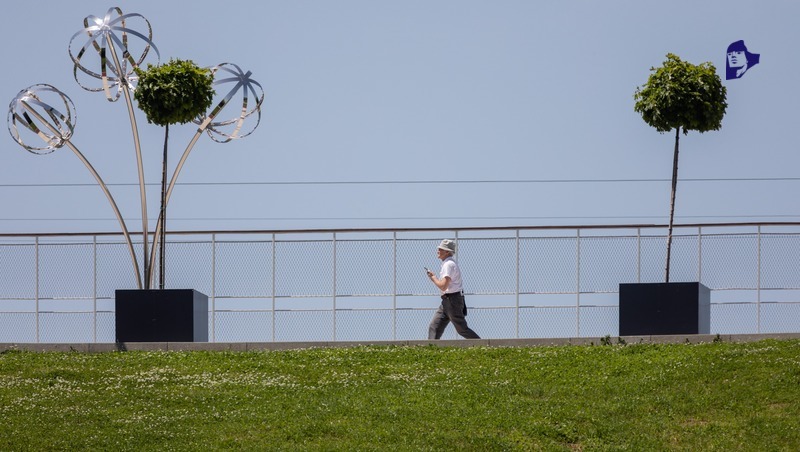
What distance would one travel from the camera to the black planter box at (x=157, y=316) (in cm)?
2808

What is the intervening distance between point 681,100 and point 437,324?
6140mm

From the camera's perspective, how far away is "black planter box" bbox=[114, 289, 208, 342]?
2808cm

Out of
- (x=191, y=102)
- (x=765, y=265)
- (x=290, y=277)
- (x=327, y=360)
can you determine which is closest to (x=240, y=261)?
(x=290, y=277)

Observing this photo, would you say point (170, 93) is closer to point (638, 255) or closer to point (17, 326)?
point (17, 326)

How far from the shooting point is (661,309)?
89.7ft

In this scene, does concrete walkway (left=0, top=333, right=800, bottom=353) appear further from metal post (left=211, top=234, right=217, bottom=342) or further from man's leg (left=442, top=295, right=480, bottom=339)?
metal post (left=211, top=234, right=217, bottom=342)

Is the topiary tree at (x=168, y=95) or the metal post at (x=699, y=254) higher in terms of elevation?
the topiary tree at (x=168, y=95)

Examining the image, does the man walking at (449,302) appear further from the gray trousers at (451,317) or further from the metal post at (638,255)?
the metal post at (638,255)

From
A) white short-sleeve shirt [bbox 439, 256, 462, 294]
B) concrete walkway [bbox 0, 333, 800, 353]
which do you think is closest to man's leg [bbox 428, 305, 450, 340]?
white short-sleeve shirt [bbox 439, 256, 462, 294]

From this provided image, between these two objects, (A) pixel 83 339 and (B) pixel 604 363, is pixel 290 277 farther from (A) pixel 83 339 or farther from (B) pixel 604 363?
(B) pixel 604 363

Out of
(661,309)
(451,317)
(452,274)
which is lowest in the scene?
(451,317)

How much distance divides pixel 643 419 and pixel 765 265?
29.1 feet

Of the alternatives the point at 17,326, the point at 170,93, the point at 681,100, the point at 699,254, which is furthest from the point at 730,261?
the point at 17,326

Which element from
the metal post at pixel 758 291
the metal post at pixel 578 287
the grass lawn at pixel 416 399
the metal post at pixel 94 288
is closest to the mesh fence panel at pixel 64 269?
the metal post at pixel 94 288
